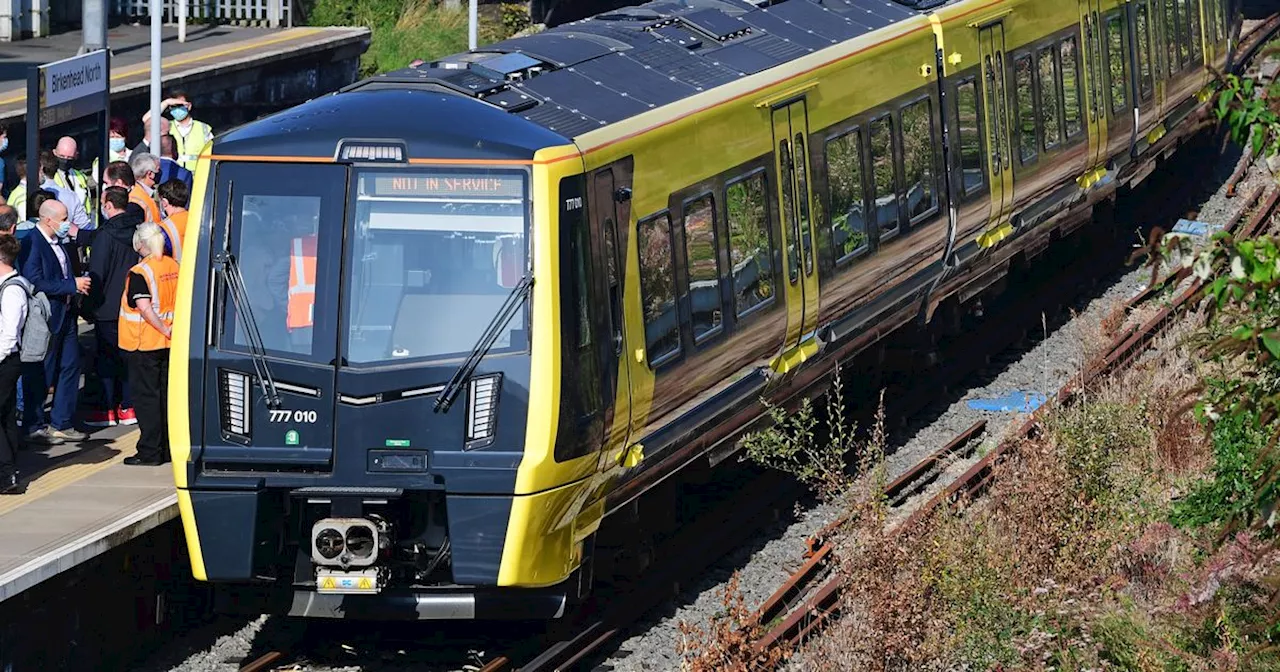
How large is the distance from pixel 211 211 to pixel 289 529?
158 cm

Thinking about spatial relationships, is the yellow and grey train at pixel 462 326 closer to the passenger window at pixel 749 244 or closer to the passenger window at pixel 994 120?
the passenger window at pixel 749 244

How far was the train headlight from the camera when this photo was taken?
939 centimetres

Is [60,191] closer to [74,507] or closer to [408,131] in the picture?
[74,507]

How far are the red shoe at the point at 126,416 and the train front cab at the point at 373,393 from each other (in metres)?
3.18

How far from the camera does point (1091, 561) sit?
1069cm

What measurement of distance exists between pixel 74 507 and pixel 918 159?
6877 millimetres

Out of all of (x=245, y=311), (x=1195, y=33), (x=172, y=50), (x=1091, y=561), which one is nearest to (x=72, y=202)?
(x=245, y=311)

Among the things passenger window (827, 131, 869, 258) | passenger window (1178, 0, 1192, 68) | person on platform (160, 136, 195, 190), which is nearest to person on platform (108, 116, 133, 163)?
person on platform (160, 136, 195, 190)

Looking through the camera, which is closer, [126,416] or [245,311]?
[245,311]

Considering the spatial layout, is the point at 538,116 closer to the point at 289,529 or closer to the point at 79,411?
the point at 289,529

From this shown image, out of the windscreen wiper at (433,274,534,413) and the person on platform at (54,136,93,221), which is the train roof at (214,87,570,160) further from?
the person on platform at (54,136,93,221)

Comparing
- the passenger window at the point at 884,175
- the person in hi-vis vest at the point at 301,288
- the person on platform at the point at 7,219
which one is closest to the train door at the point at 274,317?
the person in hi-vis vest at the point at 301,288

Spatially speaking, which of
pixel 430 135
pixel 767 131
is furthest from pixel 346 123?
pixel 767 131

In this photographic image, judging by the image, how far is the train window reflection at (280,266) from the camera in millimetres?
9594
